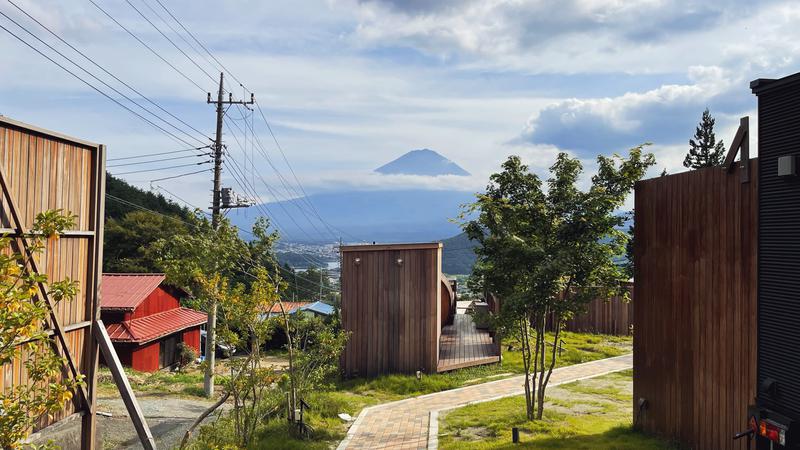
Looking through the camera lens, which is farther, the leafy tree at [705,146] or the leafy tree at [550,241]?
the leafy tree at [705,146]

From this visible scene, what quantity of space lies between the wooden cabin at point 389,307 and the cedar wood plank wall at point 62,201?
8.46 metres

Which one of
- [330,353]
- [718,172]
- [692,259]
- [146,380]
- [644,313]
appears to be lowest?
[146,380]

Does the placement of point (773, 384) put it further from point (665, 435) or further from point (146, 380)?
point (146, 380)

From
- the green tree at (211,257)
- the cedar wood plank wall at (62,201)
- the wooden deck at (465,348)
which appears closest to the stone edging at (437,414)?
the wooden deck at (465,348)

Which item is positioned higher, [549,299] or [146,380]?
[549,299]

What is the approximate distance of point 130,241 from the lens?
128ft

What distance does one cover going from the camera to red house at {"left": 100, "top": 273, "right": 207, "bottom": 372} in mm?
21000

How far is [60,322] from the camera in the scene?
6.20 meters

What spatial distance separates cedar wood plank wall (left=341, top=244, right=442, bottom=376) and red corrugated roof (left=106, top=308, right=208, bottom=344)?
10.4m

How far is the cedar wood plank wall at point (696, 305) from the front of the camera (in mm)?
6828

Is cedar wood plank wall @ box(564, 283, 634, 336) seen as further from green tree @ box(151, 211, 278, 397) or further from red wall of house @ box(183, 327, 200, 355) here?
red wall of house @ box(183, 327, 200, 355)

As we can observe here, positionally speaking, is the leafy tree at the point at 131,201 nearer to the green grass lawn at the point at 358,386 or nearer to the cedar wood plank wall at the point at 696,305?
the green grass lawn at the point at 358,386

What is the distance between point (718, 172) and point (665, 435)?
3892 millimetres

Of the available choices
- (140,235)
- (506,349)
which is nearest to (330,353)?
(506,349)
